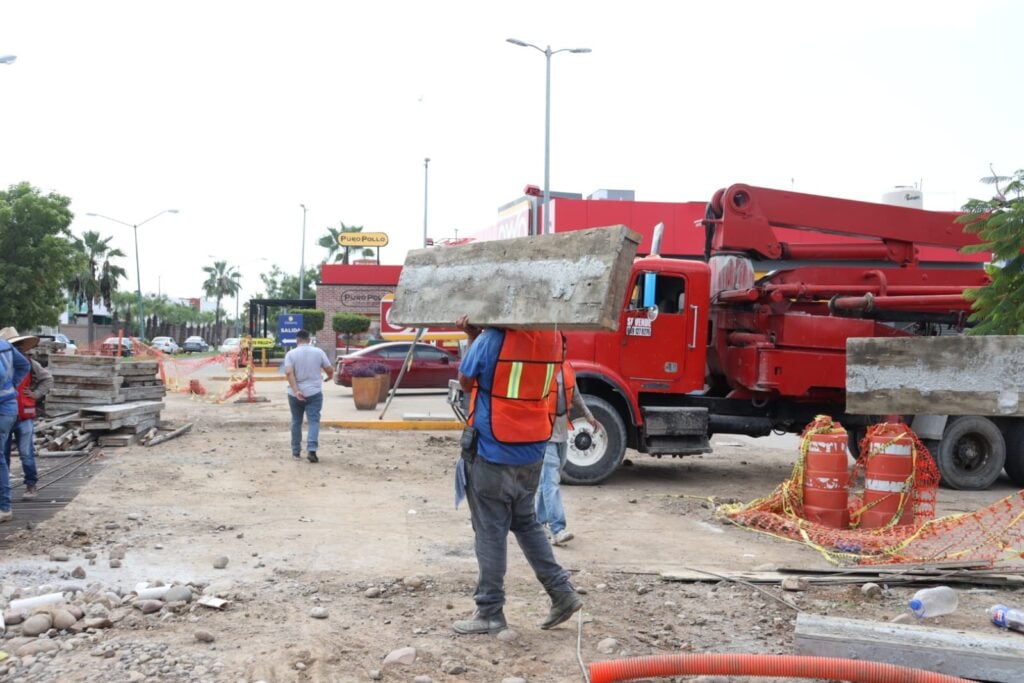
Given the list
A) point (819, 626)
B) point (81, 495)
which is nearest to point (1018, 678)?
point (819, 626)

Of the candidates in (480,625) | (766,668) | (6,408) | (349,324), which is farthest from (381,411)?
(349,324)

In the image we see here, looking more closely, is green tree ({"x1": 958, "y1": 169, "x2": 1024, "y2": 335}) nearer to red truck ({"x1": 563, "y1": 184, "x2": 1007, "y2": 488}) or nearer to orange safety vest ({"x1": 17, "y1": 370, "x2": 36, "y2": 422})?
red truck ({"x1": 563, "y1": 184, "x2": 1007, "y2": 488})

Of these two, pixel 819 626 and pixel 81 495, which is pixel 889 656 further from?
pixel 81 495

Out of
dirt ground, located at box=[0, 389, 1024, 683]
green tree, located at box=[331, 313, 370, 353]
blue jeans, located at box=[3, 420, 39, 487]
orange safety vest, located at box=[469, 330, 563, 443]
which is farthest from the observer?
green tree, located at box=[331, 313, 370, 353]

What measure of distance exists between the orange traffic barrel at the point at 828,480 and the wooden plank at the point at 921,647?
3.52 m

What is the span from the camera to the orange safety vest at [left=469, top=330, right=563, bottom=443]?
473 centimetres

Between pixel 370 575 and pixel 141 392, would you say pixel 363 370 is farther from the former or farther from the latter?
pixel 370 575

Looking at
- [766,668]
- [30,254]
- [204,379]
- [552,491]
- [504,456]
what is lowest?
[204,379]

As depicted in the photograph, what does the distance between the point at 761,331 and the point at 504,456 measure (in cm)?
662

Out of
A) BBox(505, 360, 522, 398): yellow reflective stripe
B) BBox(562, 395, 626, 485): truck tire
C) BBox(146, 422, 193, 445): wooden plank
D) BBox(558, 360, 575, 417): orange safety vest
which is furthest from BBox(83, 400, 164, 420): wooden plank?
BBox(505, 360, 522, 398): yellow reflective stripe

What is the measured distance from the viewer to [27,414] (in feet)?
27.6

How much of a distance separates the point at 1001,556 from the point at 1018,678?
2.91 metres

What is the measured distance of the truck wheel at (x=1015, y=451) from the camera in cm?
1117

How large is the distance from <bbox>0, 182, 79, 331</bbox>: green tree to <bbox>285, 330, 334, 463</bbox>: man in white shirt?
62.2 ft
